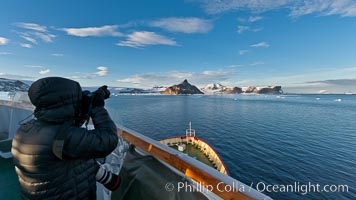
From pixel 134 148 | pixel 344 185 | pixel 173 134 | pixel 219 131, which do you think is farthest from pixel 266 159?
pixel 134 148

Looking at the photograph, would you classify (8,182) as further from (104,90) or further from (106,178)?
(104,90)

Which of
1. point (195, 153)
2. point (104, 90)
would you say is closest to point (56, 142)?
point (104, 90)

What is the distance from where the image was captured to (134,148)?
92.5 inches

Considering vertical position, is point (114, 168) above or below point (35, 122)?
below

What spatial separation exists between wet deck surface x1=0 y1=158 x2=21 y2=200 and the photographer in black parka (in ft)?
7.78

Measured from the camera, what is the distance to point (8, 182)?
3170 millimetres

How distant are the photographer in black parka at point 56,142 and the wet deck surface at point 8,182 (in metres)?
2.37

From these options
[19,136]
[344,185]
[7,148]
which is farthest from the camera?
[344,185]

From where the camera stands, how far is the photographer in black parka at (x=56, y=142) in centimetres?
107

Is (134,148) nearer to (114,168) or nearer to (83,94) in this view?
(114,168)

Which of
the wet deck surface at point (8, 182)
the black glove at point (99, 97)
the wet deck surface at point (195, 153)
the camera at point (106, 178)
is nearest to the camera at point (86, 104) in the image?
the black glove at point (99, 97)

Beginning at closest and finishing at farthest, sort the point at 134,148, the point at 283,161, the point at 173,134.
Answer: the point at 134,148 → the point at 283,161 → the point at 173,134

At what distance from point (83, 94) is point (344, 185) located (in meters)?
18.2

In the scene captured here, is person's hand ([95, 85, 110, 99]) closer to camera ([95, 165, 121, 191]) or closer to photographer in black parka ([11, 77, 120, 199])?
photographer in black parka ([11, 77, 120, 199])
